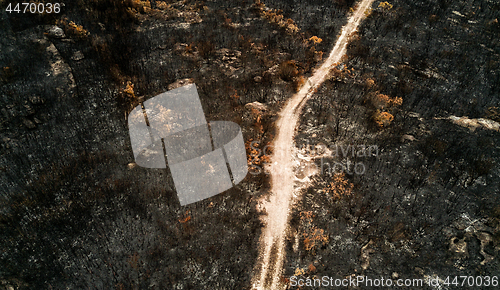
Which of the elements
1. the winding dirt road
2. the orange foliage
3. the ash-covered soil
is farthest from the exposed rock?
the orange foliage

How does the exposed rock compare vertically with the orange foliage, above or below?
above

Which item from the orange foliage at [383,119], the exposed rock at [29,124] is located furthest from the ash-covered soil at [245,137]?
the exposed rock at [29,124]

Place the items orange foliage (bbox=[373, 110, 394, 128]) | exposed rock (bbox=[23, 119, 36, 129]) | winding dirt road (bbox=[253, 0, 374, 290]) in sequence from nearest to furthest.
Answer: winding dirt road (bbox=[253, 0, 374, 290]) < exposed rock (bbox=[23, 119, 36, 129]) < orange foliage (bbox=[373, 110, 394, 128])

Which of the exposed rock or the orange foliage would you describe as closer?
the exposed rock

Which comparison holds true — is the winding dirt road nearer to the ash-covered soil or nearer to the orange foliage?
the ash-covered soil

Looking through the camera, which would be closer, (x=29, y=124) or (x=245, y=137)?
(x=29, y=124)

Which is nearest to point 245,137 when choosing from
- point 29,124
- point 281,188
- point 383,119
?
point 281,188

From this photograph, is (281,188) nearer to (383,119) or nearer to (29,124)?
(383,119)

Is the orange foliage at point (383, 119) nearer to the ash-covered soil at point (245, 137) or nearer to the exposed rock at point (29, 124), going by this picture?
the ash-covered soil at point (245, 137)

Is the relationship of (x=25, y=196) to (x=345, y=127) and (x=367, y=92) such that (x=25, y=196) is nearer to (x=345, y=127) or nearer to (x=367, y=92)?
(x=345, y=127)
